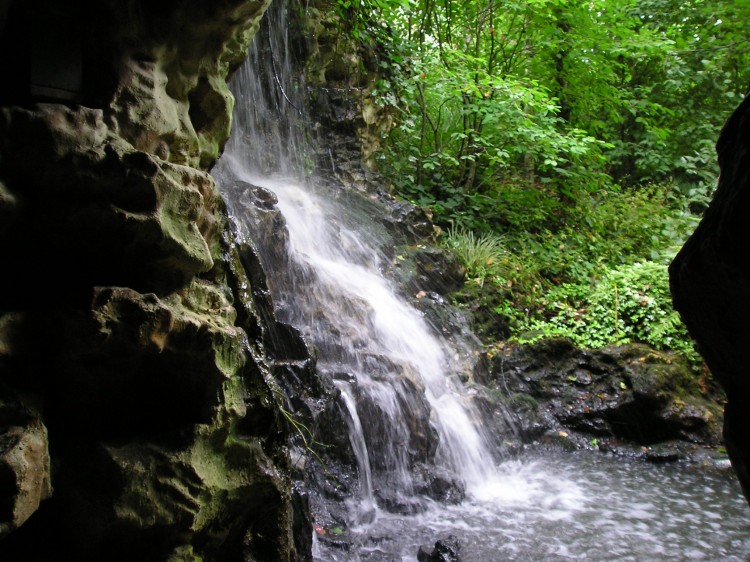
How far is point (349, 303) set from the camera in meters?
7.18

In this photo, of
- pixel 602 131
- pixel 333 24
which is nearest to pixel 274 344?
pixel 333 24

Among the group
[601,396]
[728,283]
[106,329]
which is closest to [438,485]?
[601,396]

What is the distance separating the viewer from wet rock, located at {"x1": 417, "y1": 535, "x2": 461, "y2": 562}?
4441mm

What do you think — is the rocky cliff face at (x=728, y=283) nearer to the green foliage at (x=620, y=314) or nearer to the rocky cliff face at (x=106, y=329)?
the rocky cliff face at (x=106, y=329)

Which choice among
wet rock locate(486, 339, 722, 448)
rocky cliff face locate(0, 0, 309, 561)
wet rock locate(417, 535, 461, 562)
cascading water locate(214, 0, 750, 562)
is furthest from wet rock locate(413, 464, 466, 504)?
rocky cliff face locate(0, 0, 309, 561)

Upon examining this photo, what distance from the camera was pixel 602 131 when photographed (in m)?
12.7

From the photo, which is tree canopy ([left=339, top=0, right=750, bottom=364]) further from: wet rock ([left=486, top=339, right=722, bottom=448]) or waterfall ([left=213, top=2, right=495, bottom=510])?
waterfall ([left=213, top=2, right=495, bottom=510])

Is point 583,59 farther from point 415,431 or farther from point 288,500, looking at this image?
point 288,500

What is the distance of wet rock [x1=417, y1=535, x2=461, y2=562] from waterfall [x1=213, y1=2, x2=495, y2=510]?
0.84 metres

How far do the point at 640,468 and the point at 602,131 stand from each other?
7.95 m

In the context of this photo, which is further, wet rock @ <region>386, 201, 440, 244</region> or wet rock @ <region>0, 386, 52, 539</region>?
wet rock @ <region>386, 201, 440, 244</region>

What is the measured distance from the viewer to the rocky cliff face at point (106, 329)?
2621 mm

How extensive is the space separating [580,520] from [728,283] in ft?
14.0

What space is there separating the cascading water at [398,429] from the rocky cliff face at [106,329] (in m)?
1.76
